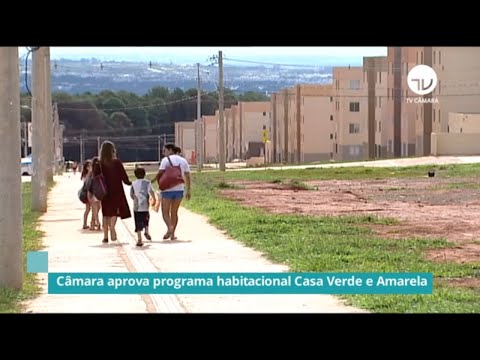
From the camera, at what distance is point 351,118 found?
821 inches

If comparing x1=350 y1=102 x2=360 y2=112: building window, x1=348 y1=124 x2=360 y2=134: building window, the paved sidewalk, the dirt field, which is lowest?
the dirt field

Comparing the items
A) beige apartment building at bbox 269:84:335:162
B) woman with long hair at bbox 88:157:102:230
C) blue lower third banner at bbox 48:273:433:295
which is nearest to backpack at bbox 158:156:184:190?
woman with long hair at bbox 88:157:102:230

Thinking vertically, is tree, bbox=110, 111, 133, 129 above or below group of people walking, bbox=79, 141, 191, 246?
above

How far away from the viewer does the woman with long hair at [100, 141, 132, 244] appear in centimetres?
1260

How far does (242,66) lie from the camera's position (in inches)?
440

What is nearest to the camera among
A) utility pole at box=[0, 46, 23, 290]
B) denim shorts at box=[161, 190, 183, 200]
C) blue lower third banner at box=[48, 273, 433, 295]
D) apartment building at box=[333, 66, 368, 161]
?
blue lower third banner at box=[48, 273, 433, 295]

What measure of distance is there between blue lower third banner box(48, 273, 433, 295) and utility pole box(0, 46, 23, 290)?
64.8 inches

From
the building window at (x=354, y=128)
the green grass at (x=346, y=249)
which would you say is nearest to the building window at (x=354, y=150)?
the building window at (x=354, y=128)

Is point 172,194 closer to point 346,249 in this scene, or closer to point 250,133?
point 346,249

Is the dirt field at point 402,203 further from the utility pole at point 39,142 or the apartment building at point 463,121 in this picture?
the utility pole at point 39,142

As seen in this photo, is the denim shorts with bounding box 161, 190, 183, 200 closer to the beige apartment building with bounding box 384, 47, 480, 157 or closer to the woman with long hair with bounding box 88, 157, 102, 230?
the woman with long hair with bounding box 88, 157, 102, 230
